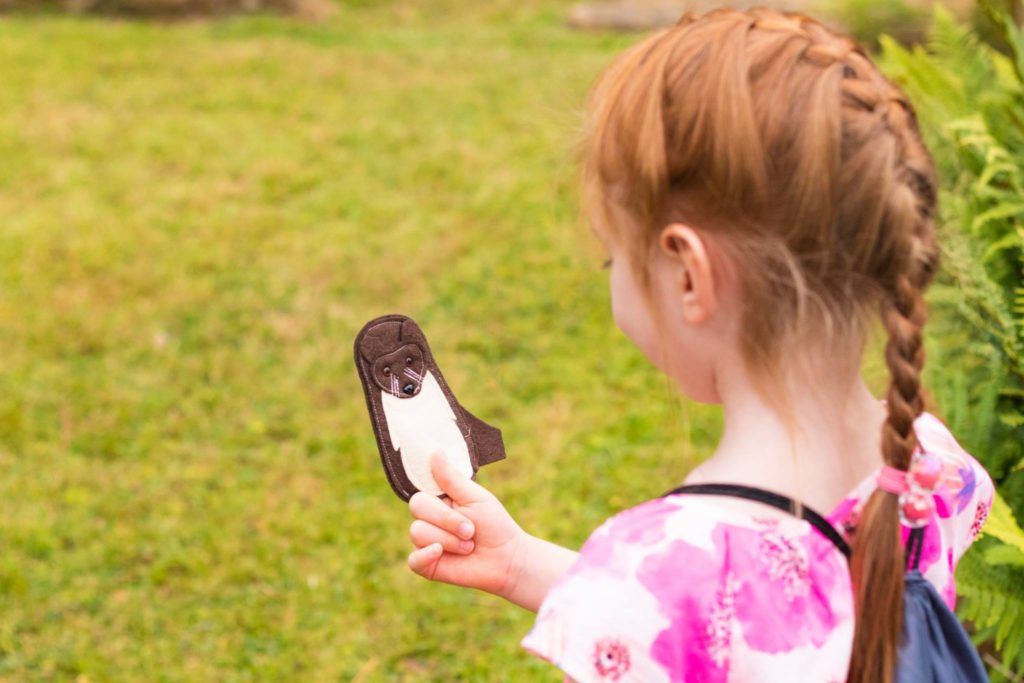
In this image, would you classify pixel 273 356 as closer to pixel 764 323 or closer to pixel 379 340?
pixel 379 340

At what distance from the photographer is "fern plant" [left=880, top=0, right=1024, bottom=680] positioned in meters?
2.38

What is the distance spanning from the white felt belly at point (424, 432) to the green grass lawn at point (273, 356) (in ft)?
1.13

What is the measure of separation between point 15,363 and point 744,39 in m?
4.00

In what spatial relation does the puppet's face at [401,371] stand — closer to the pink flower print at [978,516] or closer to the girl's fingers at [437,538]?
the girl's fingers at [437,538]

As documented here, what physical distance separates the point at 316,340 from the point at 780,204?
3.67 meters

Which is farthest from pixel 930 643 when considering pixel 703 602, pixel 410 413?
pixel 410 413

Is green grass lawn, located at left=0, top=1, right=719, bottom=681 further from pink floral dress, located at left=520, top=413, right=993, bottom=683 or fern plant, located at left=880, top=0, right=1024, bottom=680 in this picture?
fern plant, located at left=880, top=0, right=1024, bottom=680

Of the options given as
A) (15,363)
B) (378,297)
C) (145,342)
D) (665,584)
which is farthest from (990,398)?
(15,363)

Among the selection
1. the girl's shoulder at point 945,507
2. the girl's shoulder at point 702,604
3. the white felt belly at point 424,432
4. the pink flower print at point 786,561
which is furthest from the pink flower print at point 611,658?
the white felt belly at point 424,432

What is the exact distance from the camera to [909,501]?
4.31ft

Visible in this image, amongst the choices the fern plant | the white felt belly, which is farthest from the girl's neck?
the fern plant

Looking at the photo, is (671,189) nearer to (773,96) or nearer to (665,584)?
(773,96)

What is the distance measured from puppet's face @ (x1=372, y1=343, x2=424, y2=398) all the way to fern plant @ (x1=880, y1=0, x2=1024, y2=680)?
1.06 m

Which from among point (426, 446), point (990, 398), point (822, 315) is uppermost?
point (822, 315)
